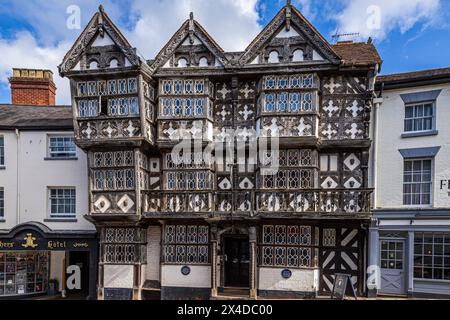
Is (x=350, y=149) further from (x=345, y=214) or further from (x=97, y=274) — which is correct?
(x=97, y=274)

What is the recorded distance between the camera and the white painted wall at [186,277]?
459 inches

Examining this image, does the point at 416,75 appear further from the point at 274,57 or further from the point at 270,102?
the point at 270,102

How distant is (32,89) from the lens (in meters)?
15.4

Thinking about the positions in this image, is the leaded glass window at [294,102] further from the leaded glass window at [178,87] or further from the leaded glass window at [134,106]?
the leaded glass window at [134,106]

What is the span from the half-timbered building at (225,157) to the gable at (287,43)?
0.03 m

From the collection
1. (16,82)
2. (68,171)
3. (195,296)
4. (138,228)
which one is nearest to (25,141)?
(68,171)

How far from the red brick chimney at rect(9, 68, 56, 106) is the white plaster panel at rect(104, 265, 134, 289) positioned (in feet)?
27.6

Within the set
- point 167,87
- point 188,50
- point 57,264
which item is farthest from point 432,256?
point 57,264

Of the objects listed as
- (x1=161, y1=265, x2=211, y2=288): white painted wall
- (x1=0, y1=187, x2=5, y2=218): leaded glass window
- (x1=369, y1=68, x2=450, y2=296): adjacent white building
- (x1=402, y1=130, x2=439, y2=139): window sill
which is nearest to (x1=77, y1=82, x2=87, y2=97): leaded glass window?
(x1=0, y1=187, x2=5, y2=218): leaded glass window

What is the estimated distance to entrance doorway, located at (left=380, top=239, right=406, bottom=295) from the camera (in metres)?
10.9

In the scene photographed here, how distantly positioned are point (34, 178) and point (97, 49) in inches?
221

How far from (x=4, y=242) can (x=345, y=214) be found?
12052 millimetres

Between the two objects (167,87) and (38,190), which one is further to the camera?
(38,190)

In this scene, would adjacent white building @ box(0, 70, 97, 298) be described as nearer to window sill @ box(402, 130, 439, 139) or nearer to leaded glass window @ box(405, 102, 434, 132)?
window sill @ box(402, 130, 439, 139)
